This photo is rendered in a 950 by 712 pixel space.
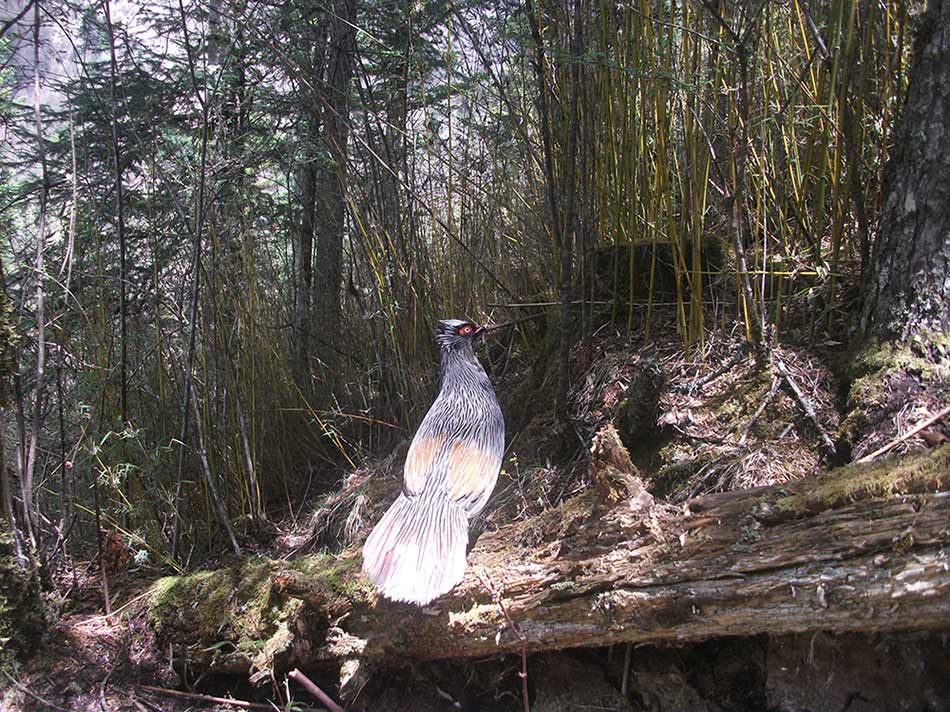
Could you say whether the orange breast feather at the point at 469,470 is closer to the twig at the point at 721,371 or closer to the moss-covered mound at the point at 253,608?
the moss-covered mound at the point at 253,608

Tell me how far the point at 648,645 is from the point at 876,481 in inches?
30.6

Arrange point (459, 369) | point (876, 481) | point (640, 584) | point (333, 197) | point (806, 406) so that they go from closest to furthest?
1. point (876, 481)
2. point (640, 584)
3. point (806, 406)
4. point (459, 369)
5. point (333, 197)

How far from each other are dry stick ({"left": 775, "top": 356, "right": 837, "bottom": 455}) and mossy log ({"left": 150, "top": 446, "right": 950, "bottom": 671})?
39 cm

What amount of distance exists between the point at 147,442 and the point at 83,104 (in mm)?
2291

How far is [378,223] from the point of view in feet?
10.0

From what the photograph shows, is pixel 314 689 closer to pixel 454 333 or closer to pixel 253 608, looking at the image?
pixel 253 608

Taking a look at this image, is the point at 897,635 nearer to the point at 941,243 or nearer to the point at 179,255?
the point at 941,243

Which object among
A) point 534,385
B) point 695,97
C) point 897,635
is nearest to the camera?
point 897,635

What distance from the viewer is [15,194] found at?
4.14 m

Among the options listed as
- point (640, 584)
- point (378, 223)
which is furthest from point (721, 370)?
point (378, 223)

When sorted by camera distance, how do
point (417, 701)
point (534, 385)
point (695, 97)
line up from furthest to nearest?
point (534, 385) < point (695, 97) < point (417, 701)

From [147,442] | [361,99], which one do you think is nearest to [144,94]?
[361,99]

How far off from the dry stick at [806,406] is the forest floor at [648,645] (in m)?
0.01

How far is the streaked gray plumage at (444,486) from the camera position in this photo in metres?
1.99
